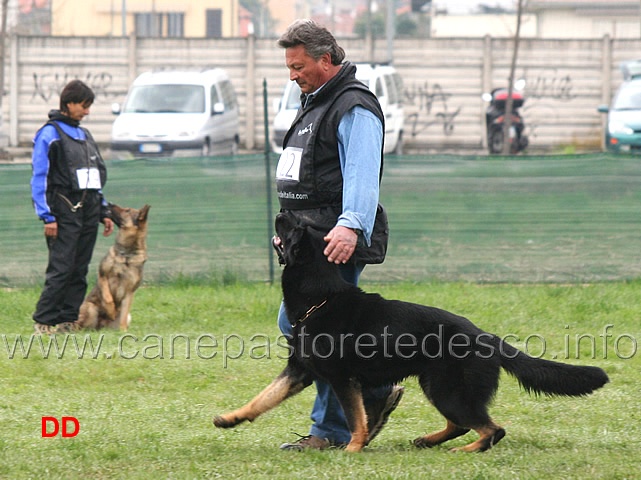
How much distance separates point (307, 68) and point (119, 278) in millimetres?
3992

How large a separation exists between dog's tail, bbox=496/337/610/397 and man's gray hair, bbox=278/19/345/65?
1517mm

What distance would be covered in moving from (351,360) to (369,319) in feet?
0.65

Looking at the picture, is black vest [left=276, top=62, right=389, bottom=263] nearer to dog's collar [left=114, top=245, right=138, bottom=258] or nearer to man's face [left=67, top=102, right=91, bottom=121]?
man's face [left=67, top=102, right=91, bottom=121]

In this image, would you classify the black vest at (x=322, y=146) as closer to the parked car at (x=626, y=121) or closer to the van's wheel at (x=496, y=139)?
the parked car at (x=626, y=121)

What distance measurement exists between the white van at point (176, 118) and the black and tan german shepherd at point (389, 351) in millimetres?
13033

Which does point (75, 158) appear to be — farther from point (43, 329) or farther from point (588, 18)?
point (588, 18)

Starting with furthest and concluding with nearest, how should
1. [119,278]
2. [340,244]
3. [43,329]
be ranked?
1. [119,278]
2. [43,329]
3. [340,244]

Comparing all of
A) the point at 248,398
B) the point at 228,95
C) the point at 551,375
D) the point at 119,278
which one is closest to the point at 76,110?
the point at 119,278

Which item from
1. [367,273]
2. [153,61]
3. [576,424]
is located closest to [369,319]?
[576,424]

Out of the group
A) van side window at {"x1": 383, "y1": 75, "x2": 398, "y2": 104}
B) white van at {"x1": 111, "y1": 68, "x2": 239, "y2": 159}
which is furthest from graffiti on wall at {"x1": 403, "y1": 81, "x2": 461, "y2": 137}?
white van at {"x1": 111, "y1": 68, "x2": 239, "y2": 159}

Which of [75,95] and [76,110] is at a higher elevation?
[75,95]

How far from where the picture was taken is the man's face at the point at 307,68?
3824mm

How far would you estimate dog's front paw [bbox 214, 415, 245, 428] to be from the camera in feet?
13.3

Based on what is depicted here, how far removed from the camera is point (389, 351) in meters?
3.83
